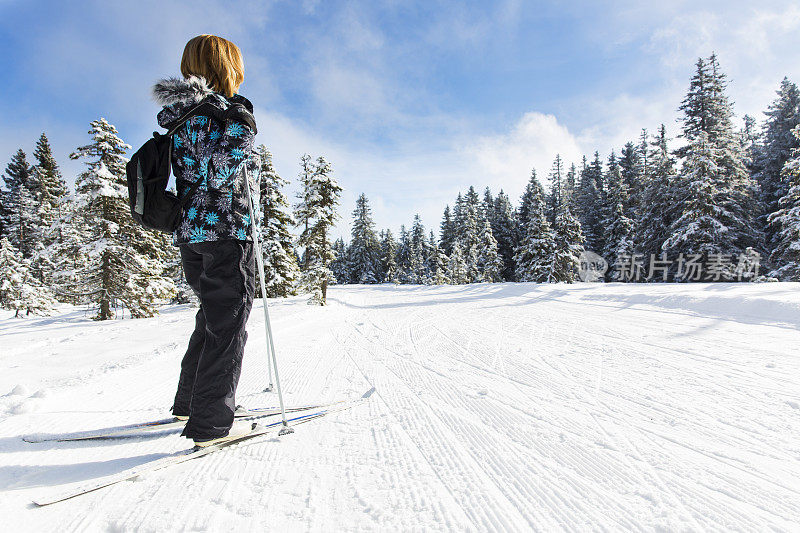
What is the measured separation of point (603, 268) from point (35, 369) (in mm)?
38914

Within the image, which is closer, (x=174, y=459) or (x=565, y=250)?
(x=174, y=459)

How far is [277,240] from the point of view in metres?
21.1

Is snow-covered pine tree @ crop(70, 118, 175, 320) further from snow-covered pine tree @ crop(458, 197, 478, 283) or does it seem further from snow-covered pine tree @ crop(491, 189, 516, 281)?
snow-covered pine tree @ crop(491, 189, 516, 281)

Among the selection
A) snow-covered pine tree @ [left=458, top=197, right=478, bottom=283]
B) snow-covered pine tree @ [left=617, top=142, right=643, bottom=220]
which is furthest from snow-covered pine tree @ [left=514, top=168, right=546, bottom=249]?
snow-covered pine tree @ [left=617, top=142, right=643, bottom=220]

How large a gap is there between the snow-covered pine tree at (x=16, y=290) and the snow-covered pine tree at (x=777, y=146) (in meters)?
48.8

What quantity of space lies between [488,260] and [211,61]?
3875 cm

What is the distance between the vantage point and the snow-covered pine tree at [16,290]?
19484 millimetres

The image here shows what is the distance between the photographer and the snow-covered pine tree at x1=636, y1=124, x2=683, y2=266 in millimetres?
25125

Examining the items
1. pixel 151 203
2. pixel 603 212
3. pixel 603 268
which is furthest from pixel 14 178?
pixel 603 212

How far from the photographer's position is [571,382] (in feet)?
9.55

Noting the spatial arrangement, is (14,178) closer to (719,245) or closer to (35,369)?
(35,369)

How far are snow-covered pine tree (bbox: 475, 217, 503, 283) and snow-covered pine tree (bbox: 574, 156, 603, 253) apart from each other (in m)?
11.0

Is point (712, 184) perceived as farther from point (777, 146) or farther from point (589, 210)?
point (589, 210)

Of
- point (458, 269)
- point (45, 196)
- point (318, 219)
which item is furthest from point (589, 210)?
point (45, 196)
